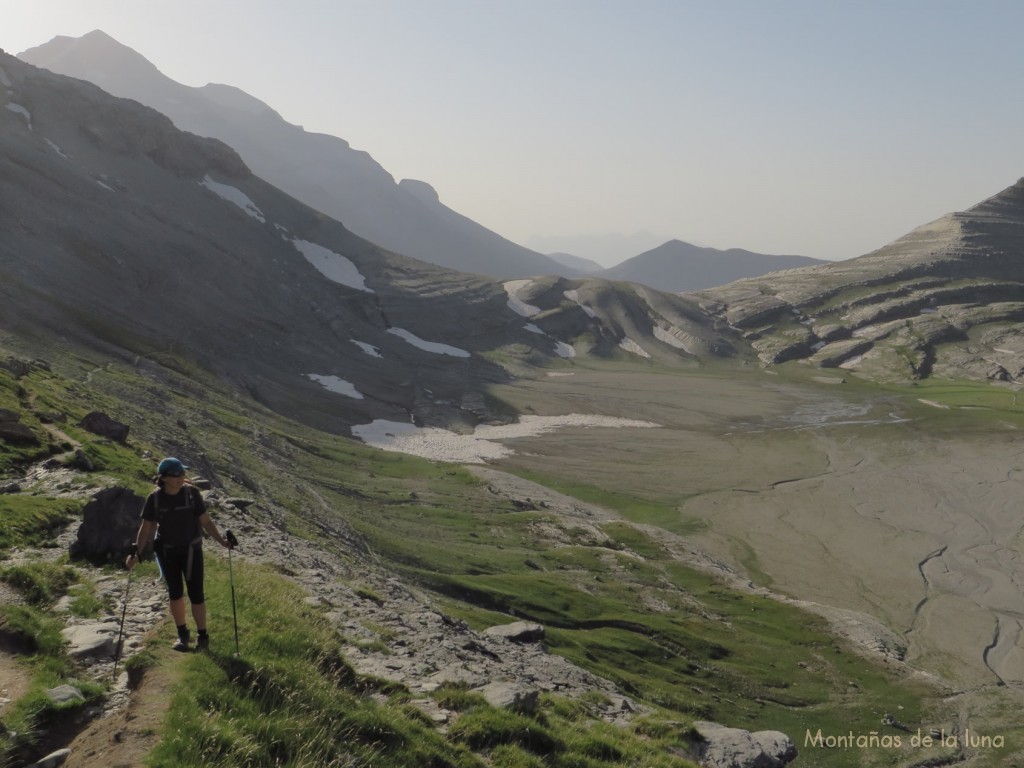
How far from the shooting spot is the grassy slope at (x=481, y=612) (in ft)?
36.2

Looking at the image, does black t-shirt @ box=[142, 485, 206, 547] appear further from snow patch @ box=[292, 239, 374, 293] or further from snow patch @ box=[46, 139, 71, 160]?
snow patch @ box=[292, 239, 374, 293]

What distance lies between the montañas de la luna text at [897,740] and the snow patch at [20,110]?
581 ft

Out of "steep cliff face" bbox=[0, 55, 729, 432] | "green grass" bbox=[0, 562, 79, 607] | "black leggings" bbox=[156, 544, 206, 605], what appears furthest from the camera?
"steep cliff face" bbox=[0, 55, 729, 432]

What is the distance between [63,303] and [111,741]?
9555 cm

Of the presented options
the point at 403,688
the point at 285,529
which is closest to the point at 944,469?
the point at 285,529

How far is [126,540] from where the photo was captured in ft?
55.8

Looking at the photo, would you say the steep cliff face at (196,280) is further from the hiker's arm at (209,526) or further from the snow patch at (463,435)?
the hiker's arm at (209,526)

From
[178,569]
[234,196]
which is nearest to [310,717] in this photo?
[178,569]

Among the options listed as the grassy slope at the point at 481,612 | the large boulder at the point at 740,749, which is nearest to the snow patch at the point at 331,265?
the grassy slope at the point at 481,612

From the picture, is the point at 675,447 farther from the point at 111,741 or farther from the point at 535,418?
the point at 111,741

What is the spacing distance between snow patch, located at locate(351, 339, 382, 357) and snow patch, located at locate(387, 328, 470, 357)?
15224 millimetres

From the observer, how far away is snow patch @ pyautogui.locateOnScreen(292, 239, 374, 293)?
188 metres

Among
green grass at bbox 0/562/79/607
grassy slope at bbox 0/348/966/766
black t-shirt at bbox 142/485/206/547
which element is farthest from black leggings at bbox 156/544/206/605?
green grass at bbox 0/562/79/607

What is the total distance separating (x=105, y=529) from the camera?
17.0m
